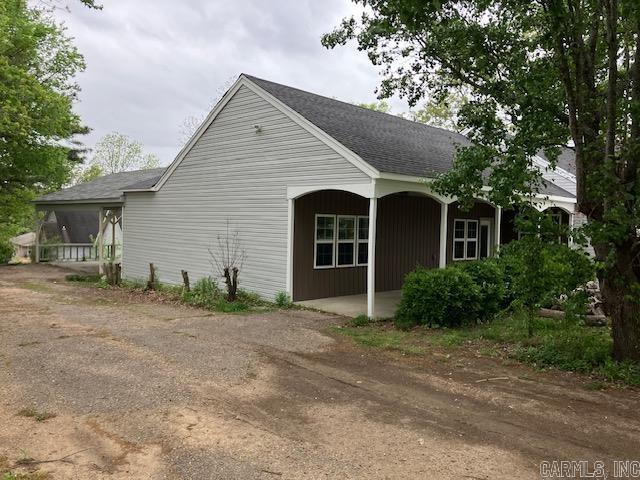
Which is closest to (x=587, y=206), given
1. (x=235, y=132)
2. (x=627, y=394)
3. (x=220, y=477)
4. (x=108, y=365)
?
(x=627, y=394)

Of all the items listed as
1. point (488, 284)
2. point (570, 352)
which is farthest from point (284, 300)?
point (570, 352)

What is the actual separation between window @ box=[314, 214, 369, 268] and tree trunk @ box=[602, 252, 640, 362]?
23.6 ft

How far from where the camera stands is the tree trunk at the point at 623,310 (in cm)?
656

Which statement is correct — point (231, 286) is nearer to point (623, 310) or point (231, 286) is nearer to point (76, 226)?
point (623, 310)

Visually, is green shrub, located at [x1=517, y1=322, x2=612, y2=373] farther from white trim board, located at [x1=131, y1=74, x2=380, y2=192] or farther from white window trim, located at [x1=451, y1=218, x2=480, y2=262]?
white window trim, located at [x1=451, y1=218, x2=480, y2=262]

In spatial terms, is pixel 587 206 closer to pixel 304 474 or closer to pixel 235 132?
pixel 304 474

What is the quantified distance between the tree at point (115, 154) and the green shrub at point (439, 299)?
49.9 m

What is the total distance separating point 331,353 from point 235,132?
25.8 ft

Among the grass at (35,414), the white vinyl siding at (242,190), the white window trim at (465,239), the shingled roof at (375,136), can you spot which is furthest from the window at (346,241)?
the grass at (35,414)


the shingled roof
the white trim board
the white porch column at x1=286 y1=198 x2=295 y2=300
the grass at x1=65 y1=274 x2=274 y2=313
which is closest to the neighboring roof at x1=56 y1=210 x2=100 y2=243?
the white trim board

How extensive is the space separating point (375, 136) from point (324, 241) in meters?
3.10

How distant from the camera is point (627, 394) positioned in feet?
19.3

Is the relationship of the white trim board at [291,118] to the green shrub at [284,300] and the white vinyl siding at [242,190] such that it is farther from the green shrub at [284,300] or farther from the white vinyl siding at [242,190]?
the green shrub at [284,300]

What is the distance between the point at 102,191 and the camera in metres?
21.7
